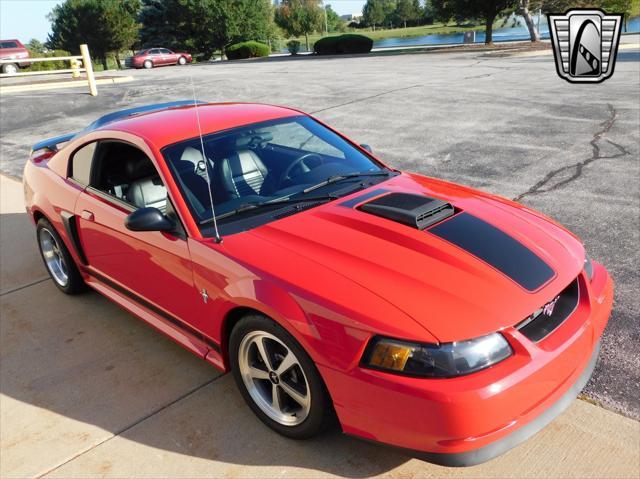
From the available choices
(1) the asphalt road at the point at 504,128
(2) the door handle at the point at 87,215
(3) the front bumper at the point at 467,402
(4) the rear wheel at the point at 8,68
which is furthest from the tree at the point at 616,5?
(3) the front bumper at the point at 467,402

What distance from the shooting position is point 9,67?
31719 millimetres

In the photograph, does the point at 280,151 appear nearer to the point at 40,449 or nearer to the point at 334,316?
the point at 334,316

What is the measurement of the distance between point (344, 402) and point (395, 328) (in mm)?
426

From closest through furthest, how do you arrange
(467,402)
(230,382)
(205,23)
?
(467,402)
(230,382)
(205,23)

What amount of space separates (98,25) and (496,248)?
58.5 meters

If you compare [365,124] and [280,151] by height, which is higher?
[280,151]

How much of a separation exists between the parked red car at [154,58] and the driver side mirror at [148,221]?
1451 inches

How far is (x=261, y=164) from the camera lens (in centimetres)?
362

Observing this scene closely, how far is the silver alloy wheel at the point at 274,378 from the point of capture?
9.04 feet

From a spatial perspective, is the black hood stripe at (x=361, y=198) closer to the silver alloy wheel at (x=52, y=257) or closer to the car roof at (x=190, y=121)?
the car roof at (x=190, y=121)

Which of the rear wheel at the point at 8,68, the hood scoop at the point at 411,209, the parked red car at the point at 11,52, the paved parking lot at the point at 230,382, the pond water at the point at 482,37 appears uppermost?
the parked red car at the point at 11,52

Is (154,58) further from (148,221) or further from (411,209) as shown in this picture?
(411,209)

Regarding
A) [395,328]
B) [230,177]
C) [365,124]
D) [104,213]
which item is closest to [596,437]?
[395,328]

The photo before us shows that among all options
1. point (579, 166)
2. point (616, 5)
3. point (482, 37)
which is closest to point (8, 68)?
point (579, 166)
